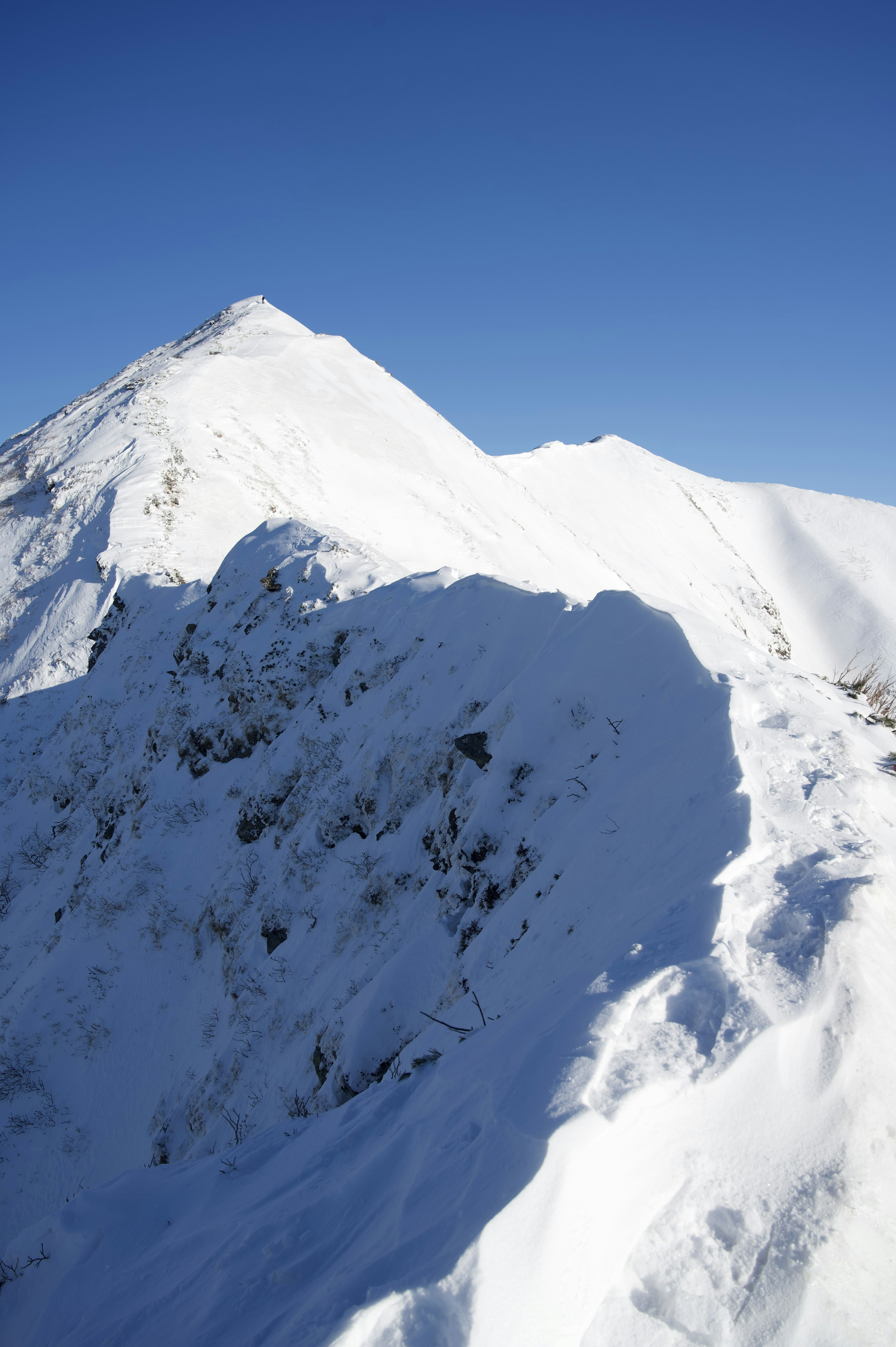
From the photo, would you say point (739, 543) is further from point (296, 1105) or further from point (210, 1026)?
point (296, 1105)

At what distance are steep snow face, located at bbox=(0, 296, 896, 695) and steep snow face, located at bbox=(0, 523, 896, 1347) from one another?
3.87 m

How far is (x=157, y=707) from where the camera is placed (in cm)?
1348

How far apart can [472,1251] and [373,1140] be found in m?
1.89

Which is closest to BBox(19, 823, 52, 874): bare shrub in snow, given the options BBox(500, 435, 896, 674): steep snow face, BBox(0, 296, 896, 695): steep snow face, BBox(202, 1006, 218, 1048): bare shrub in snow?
BBox(0, 296, 896, 695): steep snow face

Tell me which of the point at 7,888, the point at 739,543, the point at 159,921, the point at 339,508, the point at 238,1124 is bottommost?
the point at 238,1124

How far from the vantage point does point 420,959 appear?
6.22 m

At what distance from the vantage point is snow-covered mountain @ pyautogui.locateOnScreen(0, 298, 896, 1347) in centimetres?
227

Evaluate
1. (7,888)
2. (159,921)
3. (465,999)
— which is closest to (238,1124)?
(465,999)

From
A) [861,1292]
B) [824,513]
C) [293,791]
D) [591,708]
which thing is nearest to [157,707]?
[293,791]

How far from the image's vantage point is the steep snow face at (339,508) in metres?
18.8

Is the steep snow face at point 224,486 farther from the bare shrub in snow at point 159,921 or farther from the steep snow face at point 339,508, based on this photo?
the bare shrub in snow at point 159,921

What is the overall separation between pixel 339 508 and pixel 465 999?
761 inches

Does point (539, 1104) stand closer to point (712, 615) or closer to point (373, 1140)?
point (373, 1140)

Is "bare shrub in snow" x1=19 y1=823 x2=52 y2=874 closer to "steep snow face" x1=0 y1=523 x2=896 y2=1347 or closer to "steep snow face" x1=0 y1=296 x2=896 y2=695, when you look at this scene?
"steep snow face" x1=0 y1=523 x2=896 y2=1347
